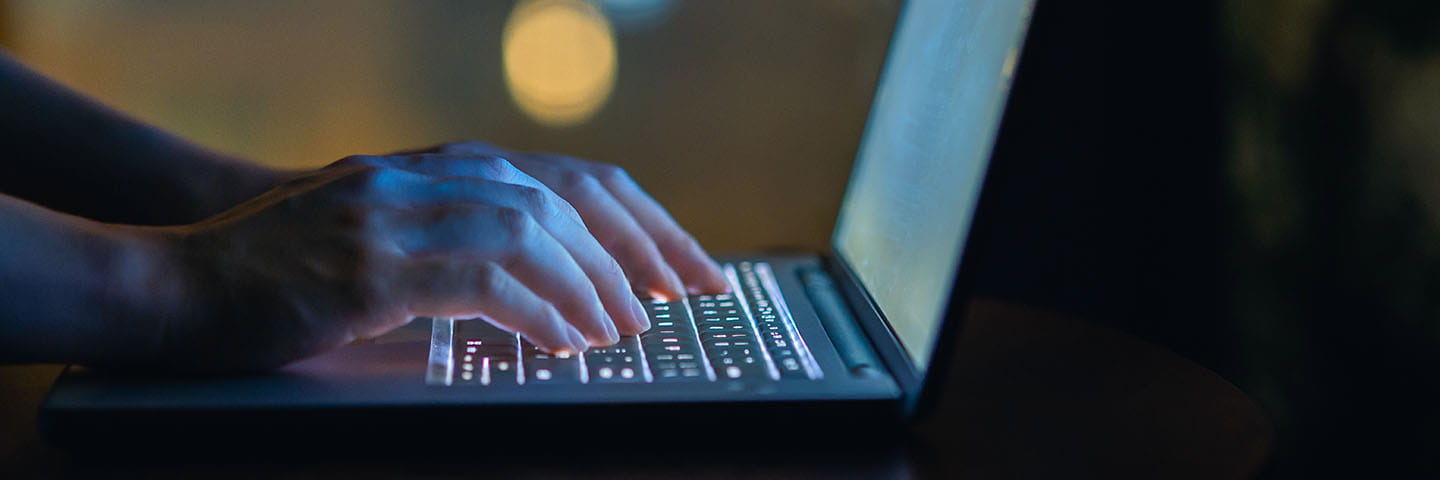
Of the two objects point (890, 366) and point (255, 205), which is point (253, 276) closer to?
point (255, 205)

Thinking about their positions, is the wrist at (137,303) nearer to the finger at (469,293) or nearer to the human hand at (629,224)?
the finger at (469,293)

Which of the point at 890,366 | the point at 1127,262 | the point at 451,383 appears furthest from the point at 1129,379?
the point at 1127,262

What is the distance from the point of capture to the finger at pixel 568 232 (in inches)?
24.0

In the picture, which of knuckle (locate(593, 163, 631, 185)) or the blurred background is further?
the blurred background

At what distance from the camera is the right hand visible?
21.0 inches

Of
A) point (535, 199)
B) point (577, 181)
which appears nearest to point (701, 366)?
point (535, 199)

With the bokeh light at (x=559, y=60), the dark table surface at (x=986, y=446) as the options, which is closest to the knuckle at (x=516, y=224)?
the dark table surface at (x=986, y=446)

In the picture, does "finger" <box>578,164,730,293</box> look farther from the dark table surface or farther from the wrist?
the wrist

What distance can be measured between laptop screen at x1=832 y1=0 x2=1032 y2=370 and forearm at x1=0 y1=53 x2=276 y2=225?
0.45 meters

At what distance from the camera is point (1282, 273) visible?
109cm

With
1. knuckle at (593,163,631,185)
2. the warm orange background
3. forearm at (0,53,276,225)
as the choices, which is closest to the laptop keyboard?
knuckle at (593,163,631,185)

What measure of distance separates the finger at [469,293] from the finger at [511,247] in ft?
0.05

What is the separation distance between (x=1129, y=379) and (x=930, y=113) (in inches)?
8.5

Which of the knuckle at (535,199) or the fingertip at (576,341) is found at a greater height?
the knuckle at (535,199)
